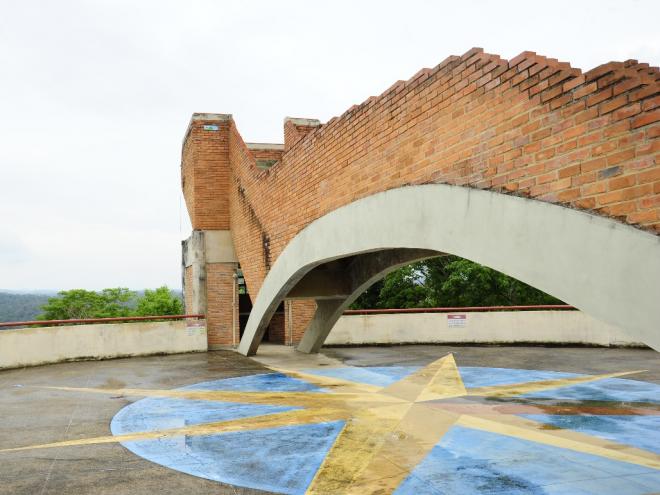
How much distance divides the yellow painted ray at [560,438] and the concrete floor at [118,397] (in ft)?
10.8

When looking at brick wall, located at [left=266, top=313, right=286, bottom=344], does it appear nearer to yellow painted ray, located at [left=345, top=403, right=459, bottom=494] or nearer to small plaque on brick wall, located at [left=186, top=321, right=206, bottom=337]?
small plaque on brick wall, located at [left=186, top=321, right=206, bottom=337]

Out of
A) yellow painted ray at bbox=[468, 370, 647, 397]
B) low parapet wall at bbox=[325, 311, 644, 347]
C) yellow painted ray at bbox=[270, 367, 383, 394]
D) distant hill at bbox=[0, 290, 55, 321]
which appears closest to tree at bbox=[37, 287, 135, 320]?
low parapet wall at bbox=[325, 311, 644, 347]

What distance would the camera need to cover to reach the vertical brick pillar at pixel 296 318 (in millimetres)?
18047

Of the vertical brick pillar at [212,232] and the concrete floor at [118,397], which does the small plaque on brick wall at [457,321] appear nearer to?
the concrete floor at [118,397]

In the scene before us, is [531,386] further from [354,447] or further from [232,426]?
[232,426]

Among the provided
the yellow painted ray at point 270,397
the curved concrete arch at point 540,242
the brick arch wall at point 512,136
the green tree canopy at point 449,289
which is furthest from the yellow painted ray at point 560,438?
the green tree canopy at point 449,289

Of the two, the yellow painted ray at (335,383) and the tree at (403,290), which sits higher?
the tree at (403,290)

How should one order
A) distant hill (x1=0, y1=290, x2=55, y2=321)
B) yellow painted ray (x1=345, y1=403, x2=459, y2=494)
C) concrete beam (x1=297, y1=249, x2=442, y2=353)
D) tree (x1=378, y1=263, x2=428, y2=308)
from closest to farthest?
1. yellow painted ray (x1=345, y1=403, x2=459, y2=494)
2. concrete beam (x1=297, y1=249, x2=442, y2=353)
3. tree (x1=378, y1=263, x2=428, y2=308)
4. distant hill (x1=0, y1=290, x2=55, y2=321)

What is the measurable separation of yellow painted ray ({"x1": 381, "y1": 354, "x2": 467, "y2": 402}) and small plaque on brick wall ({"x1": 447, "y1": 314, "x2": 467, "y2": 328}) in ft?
15.4

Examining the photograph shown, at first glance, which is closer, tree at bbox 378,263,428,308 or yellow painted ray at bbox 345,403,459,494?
yellow painted ray at bbox 345,403,459,494

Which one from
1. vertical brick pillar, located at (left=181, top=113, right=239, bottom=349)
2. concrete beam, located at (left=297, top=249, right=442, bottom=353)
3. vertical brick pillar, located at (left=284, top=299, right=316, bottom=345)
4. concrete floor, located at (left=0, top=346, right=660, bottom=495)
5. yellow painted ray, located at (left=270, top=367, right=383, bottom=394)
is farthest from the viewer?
vertical brick pillar, located at (left=284, top=299, right=316, bottom=345)

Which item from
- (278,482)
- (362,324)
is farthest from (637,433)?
(362,324)

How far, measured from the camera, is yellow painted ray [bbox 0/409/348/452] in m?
Answer: 6.76

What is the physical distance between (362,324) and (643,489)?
41.9 ft
